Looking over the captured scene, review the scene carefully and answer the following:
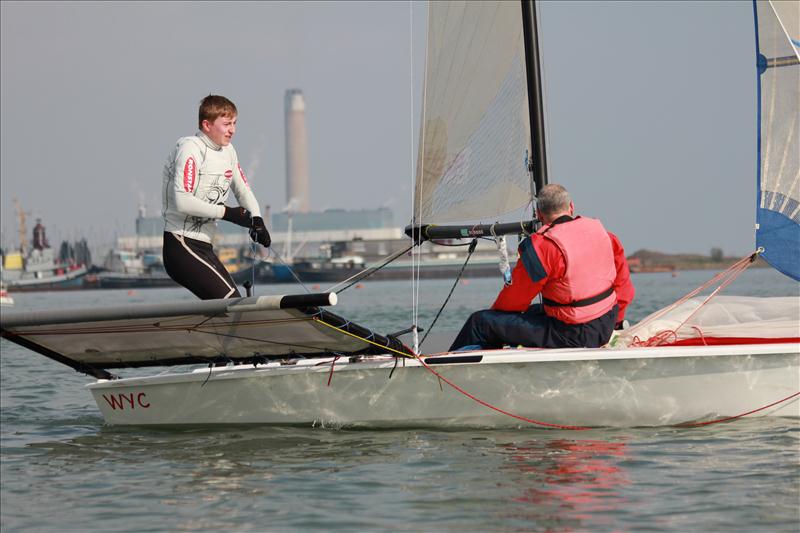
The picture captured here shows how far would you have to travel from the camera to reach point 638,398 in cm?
712

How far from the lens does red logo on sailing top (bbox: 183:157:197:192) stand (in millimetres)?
6945

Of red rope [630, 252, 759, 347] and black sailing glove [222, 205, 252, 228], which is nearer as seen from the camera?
black sailing glove [222, 205, 252, 228]

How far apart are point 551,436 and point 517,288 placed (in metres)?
0.96

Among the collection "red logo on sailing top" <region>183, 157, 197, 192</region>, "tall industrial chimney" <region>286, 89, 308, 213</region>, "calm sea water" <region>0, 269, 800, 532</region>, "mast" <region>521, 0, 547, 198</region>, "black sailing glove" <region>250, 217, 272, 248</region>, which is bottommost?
"calm sea water" <region>0, 269, 800, 532</region>

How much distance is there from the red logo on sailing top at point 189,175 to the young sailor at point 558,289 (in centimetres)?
→ 202

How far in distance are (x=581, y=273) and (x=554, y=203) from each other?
0.47 m

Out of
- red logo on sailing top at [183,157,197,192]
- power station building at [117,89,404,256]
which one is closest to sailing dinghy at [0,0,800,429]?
red logo on sailing top at [183,157,197,192]

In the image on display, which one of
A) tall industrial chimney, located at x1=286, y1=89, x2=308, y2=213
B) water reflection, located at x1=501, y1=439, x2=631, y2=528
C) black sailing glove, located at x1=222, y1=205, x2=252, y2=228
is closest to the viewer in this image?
water reflection, located at x1=501, y1=439, x2=631, y2=528

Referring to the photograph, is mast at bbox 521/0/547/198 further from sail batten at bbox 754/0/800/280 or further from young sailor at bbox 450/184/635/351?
young sailor at bbox 450/184/635/351

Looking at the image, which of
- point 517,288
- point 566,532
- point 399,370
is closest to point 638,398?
point 517,288

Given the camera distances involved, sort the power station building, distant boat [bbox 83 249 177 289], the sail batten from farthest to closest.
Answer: the power station building, distant boat [bbox 83 249 177 289], the sail batten

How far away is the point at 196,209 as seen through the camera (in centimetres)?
695

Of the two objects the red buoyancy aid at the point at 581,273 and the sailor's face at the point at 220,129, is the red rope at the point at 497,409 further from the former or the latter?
the sailor's face at the point at 220,129

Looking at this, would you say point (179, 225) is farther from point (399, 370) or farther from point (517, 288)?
point (517, 288)
